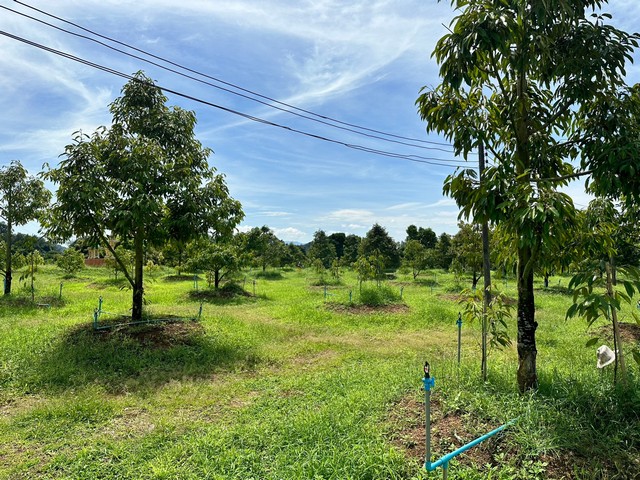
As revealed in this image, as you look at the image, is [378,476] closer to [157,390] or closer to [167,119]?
[157,390]

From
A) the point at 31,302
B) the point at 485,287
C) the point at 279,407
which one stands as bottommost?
the point at 279,407

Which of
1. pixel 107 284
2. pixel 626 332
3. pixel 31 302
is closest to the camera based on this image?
pixel 626 332

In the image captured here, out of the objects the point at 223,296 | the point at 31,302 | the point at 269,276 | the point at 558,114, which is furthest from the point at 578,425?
the point at 269,276

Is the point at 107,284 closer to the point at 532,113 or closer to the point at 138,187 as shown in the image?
the point at 138,187

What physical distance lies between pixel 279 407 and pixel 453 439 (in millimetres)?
2191

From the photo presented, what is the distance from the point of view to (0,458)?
3396 millimetres

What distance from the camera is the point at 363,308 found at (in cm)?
1237

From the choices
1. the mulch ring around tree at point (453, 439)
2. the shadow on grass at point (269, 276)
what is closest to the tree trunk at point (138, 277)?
the mulch ring around tree at point (453, 439)

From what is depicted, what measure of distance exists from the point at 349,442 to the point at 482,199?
2582 mm

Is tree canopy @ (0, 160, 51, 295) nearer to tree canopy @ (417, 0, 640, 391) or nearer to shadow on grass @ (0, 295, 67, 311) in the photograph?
shadow on grass @ (0, 295, 67, 311)

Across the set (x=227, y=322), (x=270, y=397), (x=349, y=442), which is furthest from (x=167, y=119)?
(x=349, y=442)

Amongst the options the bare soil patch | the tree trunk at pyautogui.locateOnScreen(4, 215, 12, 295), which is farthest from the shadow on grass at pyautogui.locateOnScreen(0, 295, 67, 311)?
the bare soil patch

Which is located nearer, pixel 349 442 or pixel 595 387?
pixel 349 442

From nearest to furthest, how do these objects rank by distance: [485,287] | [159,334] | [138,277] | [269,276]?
[485,287] < [159,334] < [138,277] < [269,276]
